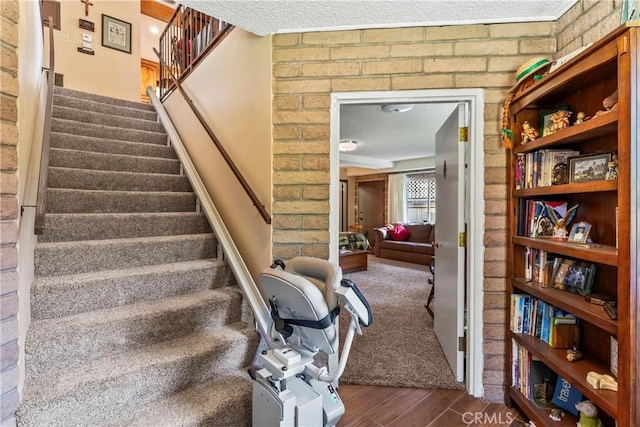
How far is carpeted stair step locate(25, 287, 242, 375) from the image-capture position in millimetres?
1396

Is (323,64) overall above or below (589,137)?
above

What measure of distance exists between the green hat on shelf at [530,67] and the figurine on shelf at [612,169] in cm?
62

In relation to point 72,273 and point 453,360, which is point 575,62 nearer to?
point 453,360

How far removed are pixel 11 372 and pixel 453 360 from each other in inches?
93.5

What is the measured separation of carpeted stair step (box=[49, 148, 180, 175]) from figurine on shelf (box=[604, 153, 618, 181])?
3.24m

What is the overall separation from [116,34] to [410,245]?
6.43m

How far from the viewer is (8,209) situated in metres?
1.08

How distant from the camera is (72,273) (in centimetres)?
178

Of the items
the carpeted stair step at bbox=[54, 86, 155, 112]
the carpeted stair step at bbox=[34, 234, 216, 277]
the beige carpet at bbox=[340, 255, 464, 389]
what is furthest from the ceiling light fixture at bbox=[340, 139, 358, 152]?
the carpeted stair step at bbox=[34, 234, 216, 277]

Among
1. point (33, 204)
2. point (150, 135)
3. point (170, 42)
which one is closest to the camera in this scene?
point (33, 204)

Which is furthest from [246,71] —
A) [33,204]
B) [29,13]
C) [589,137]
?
[589,137]

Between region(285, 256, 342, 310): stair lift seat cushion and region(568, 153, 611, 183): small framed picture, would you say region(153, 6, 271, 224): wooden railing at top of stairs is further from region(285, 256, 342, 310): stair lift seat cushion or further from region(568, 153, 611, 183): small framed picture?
region(568, 153, 611, 183): small framed picture

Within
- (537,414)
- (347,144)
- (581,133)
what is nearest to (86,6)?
(347,144)

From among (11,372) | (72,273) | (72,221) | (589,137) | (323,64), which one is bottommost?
(11,372)
